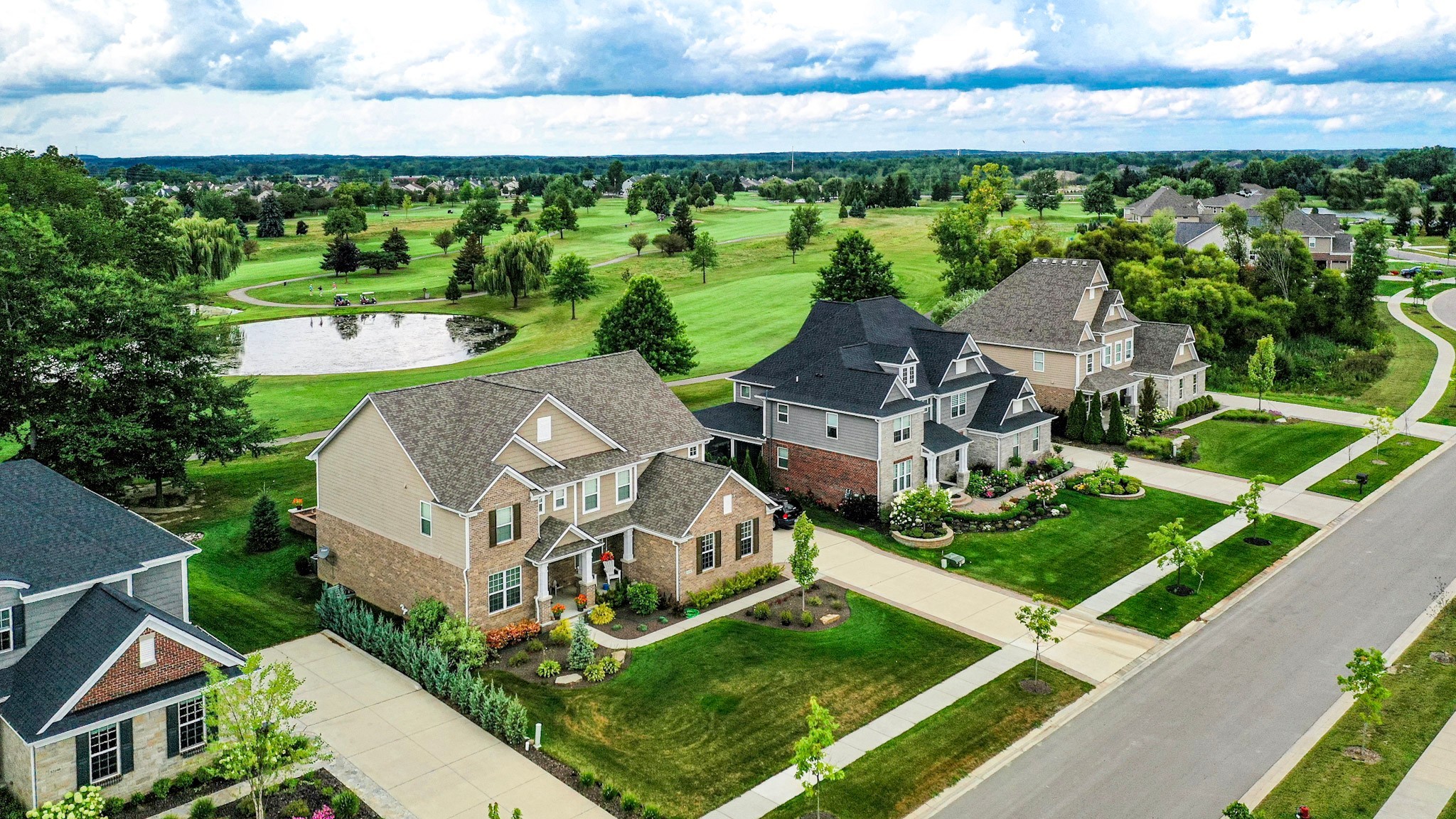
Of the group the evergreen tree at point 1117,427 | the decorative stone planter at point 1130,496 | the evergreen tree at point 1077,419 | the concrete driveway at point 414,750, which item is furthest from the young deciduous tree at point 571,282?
the concrete driveway at point 414,750

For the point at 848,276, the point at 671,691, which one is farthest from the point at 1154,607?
the point at 848,276

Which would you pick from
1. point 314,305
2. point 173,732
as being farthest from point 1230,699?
point 314,305

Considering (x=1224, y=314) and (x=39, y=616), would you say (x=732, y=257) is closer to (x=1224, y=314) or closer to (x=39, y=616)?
(x=1224, y=314)

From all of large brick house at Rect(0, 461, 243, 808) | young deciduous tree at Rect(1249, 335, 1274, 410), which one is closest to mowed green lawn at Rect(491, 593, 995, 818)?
large brick house at Rect(0, 461, 243, 808)

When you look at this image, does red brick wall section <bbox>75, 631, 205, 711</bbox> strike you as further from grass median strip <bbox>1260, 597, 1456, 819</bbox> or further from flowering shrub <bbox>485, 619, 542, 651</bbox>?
grass median strip <bbox>1260, 597, 1456, 819</bbox>

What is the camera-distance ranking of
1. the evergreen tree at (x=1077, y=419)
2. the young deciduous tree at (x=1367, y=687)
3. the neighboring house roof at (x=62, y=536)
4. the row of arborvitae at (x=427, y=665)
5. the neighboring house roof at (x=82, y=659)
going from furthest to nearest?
the evergreen tree at (x=1077, y=419), the row of arborvitae at (x=427, y=665), the young deciduous tree at (x=1367, y=687), the neighboring house roof at (x=62, y=536), the neighboring house roof at (x=82, y=659)

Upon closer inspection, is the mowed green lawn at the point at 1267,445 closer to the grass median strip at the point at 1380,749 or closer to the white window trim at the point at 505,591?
the grass median strip at the point at 1380,749
